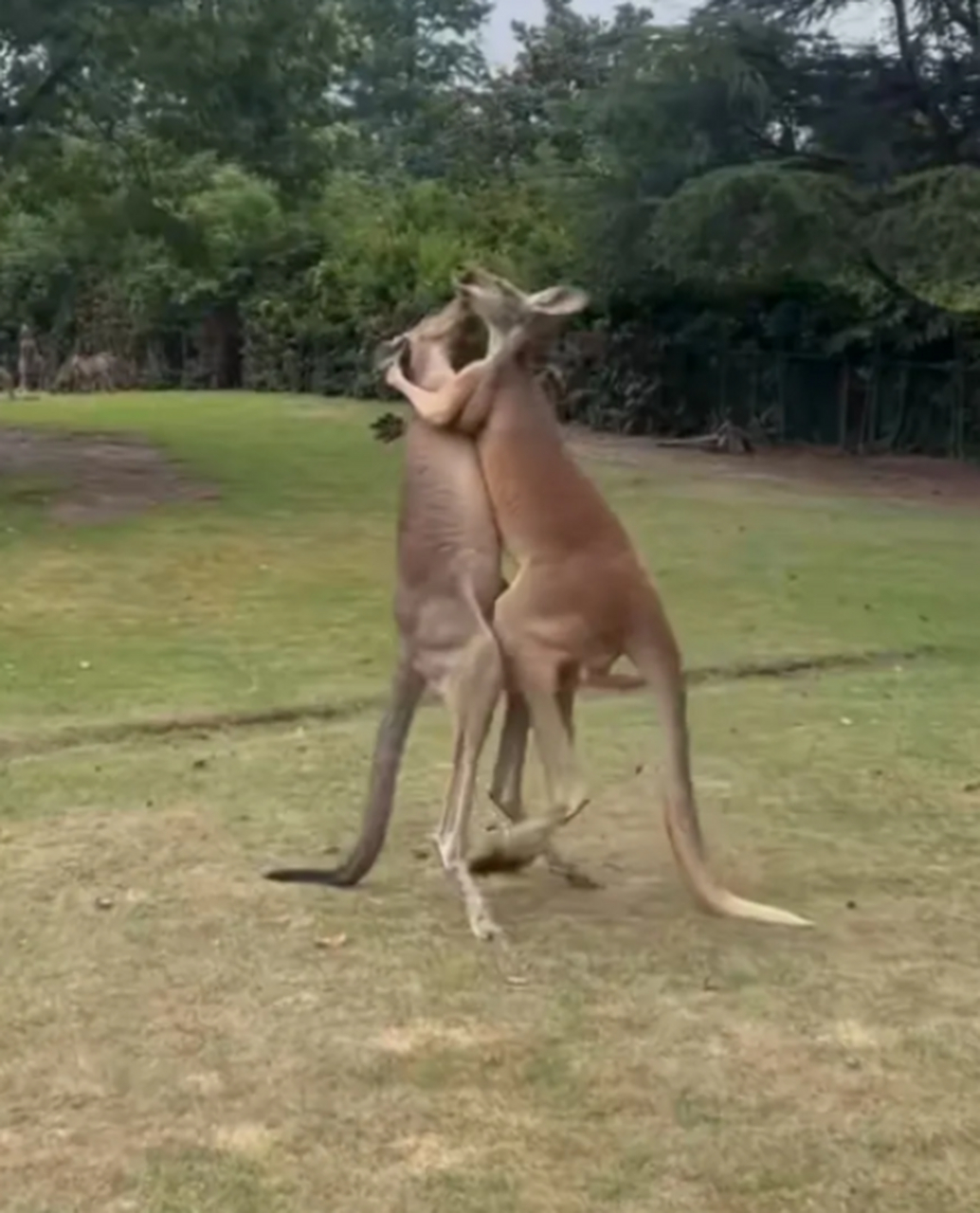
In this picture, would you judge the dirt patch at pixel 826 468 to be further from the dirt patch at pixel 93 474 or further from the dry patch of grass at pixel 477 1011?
the dry patch of grass at pixel 477 1011

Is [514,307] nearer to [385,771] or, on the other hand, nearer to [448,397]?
[448,397]

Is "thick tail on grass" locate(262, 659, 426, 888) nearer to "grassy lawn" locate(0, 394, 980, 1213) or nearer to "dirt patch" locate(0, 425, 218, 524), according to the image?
"grassy lawn" locate(0, 394, 980, 1213)

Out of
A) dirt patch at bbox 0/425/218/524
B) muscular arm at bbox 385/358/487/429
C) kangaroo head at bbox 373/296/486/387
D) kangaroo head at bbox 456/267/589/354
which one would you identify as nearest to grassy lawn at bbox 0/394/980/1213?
muscular arm at bbox 385/358/487/429

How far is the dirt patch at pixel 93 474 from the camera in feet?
58.1

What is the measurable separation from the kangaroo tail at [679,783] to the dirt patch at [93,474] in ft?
37.5

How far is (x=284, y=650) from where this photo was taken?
10.8 meters

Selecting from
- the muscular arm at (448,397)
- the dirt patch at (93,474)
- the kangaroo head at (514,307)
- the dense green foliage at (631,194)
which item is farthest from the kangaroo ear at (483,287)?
the dense green foliage at (631,194)

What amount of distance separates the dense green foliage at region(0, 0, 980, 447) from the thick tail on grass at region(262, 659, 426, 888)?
Answer: 1302cm

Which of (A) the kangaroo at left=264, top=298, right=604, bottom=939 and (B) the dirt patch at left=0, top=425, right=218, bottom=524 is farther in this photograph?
(B) the dirt patch at left=0, top=425, right=218, bottom=524

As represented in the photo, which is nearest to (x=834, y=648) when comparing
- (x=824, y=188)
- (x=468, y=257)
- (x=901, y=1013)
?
(x=901, y=1013)

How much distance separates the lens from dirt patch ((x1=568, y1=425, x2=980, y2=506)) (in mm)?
22062

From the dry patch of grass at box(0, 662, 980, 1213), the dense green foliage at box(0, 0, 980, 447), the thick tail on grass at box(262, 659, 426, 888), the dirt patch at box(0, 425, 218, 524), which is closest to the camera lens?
the dry patch of grass at box(0, 662, 980, 1213)

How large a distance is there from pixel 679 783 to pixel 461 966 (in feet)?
2.72

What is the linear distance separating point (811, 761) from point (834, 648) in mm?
3166
